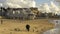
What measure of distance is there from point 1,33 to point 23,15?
19891 mm

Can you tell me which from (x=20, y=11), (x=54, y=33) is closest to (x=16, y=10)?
(x=20, y=11)

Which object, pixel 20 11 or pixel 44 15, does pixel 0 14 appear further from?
pixel 44 15

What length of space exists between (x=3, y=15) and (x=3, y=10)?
1.08m

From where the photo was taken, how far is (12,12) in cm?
3416

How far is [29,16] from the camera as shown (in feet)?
→ 105

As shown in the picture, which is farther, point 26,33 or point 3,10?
point 3,10

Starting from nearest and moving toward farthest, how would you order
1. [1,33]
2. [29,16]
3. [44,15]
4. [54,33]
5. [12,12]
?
[1,33] → [54,33] → [29,16] → [12,12] → [44,15]

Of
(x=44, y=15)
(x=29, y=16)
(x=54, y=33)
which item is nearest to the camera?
(x=54, y=33)

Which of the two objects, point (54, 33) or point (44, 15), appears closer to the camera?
point (54, 33)

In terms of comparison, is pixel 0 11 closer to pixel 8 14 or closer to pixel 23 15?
pixel 8 14

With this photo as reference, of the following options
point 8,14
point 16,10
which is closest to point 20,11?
point 16,10

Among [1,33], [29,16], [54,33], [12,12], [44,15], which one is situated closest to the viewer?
[1,33]

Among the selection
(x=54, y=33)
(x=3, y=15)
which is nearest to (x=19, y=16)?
(x=3, y=15)

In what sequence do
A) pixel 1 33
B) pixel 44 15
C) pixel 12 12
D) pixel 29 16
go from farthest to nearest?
pixel 44 15 → pixel 12 12 → pixel 29 16 → pixel 1 33
